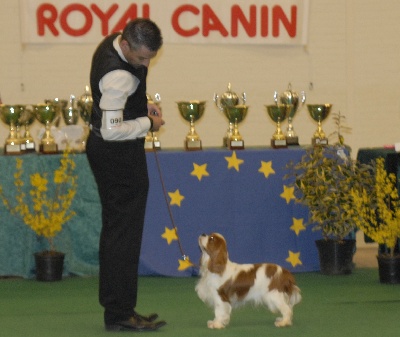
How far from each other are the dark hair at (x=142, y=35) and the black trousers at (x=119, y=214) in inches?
18.4

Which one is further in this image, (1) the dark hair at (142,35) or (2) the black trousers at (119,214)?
(2) the black trousers at (119,214)

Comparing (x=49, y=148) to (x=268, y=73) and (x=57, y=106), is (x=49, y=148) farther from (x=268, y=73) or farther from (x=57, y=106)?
(x=268, y=73)

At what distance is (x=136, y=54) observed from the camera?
3.92 meters

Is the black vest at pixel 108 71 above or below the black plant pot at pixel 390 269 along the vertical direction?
above

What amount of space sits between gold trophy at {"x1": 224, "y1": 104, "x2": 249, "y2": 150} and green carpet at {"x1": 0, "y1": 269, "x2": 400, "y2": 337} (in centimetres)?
91

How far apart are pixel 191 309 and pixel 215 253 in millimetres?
672

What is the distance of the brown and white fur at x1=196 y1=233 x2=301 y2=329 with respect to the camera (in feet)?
14.1

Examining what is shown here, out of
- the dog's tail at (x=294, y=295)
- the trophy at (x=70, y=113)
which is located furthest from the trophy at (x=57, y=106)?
the dog's tail at (x=294, y=295)

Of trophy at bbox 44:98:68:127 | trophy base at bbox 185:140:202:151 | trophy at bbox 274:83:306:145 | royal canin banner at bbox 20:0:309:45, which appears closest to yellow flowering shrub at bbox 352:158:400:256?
trophy at bbox 274:83:306:145

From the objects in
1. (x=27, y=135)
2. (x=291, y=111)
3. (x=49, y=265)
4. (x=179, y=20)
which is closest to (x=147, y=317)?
(x=49, y=265)

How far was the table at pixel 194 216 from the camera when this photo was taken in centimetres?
583

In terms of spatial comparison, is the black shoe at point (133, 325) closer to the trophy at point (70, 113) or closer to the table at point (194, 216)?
the table at point (194, 216)

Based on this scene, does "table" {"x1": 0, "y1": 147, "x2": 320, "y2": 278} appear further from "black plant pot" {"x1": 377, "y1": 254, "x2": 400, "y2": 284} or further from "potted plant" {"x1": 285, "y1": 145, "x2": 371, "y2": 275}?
"black plant pot" {"x1": 377, "y1": 254, "x2": 400, "y2": 284}

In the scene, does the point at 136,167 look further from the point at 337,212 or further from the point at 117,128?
the point at 337,212
